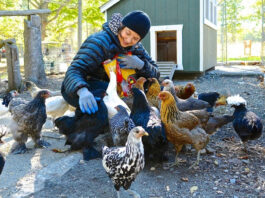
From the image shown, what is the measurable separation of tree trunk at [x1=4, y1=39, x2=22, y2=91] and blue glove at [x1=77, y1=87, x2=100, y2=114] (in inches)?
248

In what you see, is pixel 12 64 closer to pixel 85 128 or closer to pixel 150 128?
pixel 85 128

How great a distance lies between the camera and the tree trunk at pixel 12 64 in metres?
8.67

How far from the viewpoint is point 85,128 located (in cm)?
342

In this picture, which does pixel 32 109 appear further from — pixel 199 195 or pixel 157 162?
pixel 199 195

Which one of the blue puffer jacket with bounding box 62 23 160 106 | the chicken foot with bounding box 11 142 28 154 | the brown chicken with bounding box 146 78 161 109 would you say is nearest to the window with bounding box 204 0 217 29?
the brown chicken with bounding box 146 78 161 109

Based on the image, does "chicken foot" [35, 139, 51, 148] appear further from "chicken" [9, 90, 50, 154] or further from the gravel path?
the gravel path

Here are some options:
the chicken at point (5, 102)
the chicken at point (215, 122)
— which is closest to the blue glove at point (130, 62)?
the chicken at point (215, 122)

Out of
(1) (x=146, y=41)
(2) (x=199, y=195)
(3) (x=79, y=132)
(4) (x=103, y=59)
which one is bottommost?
(2) (x=199, y=195)

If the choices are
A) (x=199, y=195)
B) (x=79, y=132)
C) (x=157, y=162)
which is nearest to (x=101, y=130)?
(x=79, y=132)

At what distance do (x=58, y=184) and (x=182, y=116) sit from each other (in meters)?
1.57

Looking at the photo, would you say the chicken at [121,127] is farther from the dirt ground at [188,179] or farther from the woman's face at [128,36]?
the woman's face at [128,36]

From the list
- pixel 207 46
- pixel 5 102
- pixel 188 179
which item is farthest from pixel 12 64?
pixel 207 46

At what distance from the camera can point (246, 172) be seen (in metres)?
3.08

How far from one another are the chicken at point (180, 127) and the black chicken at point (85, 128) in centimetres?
78
